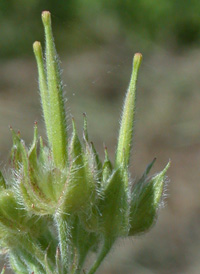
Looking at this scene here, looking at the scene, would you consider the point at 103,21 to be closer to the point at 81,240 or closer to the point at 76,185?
the point at 81,240

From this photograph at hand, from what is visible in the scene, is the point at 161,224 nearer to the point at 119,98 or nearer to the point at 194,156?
the point at 194,156

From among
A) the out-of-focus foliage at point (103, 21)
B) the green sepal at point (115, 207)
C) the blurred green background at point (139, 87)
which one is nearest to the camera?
the green sepal at point (115, 207)

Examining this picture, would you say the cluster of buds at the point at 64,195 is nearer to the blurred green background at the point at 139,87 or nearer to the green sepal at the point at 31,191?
the green sepal at the point at 31,191

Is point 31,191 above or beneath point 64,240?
above

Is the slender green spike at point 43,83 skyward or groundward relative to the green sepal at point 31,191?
skyward

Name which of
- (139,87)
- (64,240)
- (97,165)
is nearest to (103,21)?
(139,87)

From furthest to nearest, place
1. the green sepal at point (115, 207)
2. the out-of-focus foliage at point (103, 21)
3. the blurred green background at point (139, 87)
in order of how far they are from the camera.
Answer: the out-of-focus foliage at point (103, 21), the blurred green background at point (139, 87), the green sepal at point (115, 207)

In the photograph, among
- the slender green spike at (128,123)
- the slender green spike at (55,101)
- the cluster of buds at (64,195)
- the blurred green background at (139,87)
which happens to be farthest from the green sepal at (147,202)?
the blurred green background at (139,87)
